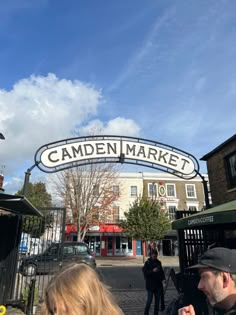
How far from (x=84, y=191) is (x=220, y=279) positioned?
22903 mm

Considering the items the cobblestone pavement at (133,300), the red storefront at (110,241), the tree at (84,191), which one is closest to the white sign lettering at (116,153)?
the cobblestone pavement at (133,300)

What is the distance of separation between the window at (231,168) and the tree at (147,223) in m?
16.4

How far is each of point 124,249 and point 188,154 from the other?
94.5 feet

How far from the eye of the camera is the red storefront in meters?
33.6

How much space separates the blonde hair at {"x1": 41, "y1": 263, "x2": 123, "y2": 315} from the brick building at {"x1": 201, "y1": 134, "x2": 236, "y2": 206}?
8987 millimetres

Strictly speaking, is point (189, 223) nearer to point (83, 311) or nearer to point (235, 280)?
point (235, 280)

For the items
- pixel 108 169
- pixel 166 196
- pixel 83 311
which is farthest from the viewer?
pixel 166 196

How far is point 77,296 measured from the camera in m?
1.29

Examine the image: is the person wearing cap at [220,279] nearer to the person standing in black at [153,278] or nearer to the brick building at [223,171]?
the person standing in black at [153,278]

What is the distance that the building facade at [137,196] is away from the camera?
3384 cm

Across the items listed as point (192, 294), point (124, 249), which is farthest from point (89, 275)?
point (124, 249)

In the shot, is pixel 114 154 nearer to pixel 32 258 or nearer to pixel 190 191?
pixel 32 258

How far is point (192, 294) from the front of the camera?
4.88m

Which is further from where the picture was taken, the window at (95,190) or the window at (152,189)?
the window at (152,189)
